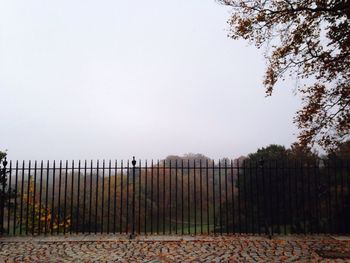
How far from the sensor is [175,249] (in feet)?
26.1

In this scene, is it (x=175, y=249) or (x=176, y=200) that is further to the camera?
(x=176, y=200)

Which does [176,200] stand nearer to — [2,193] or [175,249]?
[175,249]

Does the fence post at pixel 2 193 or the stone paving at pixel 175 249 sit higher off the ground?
the fence post at pixel 2 193

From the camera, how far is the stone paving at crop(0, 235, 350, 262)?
7133 millimetres

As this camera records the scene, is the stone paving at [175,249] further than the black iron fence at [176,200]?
No

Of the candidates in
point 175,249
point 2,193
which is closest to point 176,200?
point 175,249

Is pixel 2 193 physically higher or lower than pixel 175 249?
higher

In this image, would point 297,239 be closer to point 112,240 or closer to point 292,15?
point 112,240

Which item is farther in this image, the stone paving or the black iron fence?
the black iron fence

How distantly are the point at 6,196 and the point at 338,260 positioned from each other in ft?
31.5

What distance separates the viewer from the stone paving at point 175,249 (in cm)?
713

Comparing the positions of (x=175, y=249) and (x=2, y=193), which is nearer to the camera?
(x=175, y=249)

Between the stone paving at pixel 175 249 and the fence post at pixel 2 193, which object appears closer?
the stone paving at pixel 175 249

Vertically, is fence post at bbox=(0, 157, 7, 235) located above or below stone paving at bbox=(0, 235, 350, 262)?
above
